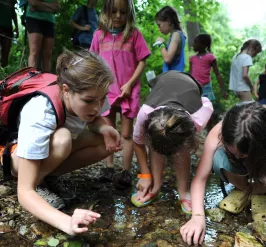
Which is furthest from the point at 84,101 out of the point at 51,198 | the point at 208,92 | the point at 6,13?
the point at 208,92

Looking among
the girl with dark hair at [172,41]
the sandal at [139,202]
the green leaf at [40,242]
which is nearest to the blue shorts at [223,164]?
the sandal at [139,202]

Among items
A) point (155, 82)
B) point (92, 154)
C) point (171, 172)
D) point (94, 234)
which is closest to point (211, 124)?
point (171, 172)

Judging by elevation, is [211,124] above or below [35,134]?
below

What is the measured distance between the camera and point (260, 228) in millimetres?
2021

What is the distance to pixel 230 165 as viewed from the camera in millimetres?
2219

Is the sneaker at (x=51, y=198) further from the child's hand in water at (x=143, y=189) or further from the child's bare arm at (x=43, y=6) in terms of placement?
the child's bare arm at (x=43, y=6)

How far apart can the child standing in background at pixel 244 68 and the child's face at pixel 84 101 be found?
12.4 feet

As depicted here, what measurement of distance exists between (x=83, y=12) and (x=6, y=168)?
9.04 ft

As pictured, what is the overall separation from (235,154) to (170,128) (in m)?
0.46

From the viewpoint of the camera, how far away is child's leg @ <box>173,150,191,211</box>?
2232 millimetres

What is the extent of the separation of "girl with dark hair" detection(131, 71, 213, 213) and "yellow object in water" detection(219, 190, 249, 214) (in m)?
0.26

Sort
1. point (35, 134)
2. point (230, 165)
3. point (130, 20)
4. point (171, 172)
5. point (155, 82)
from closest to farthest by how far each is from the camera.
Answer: point (35, 134) → point (230, 165) → point (155, 82) → point (130, 20) → point (171, 172)

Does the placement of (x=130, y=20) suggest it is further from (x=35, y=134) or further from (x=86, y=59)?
(x=35, y=134)

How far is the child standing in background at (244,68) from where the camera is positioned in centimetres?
505
